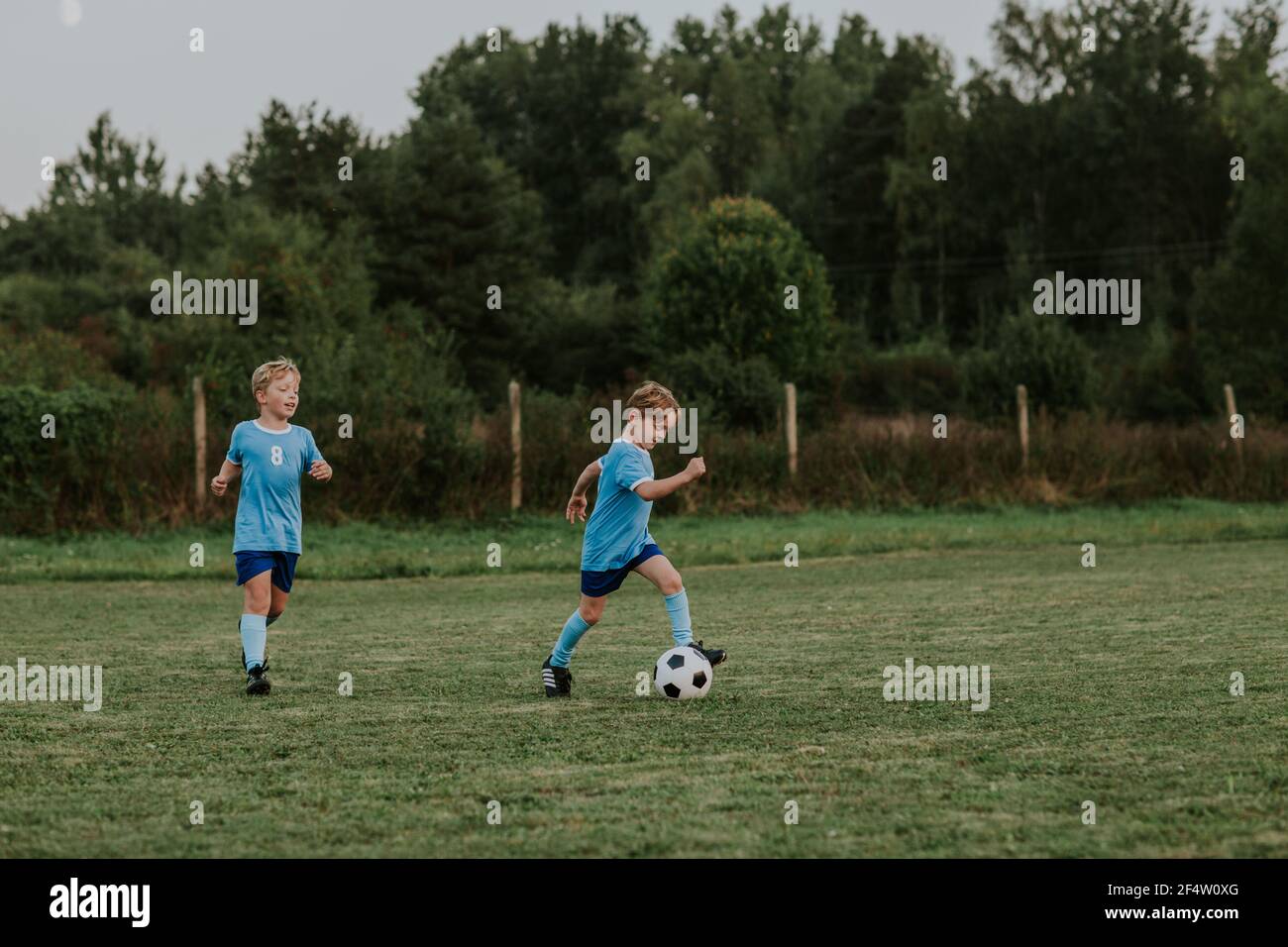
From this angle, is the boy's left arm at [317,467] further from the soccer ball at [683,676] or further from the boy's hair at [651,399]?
the soccer ball at [683,676]

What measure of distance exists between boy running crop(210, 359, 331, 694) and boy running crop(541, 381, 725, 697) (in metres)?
1.70

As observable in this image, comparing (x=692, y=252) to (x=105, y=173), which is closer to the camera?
(x=692, y=252)

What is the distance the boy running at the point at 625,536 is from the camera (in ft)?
27.3

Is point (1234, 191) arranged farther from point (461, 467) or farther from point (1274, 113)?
point (461, 467)

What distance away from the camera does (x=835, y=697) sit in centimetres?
833

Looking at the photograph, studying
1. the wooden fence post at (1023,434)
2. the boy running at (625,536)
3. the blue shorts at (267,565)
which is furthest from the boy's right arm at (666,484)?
the wooden fence post at (1023,434)

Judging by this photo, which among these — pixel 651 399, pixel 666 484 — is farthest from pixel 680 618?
pixel 651 399

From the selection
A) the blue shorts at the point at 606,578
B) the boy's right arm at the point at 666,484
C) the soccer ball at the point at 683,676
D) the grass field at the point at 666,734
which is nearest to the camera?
the grass field at the point at 666,734

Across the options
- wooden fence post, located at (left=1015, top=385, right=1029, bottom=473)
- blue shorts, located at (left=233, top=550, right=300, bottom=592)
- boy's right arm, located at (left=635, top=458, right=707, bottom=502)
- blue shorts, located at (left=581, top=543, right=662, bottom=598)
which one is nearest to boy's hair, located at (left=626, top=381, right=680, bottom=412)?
boy's right arm, located at (left=635, top=458, right=707, bottom=502)

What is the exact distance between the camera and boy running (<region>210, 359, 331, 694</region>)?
8.81m
